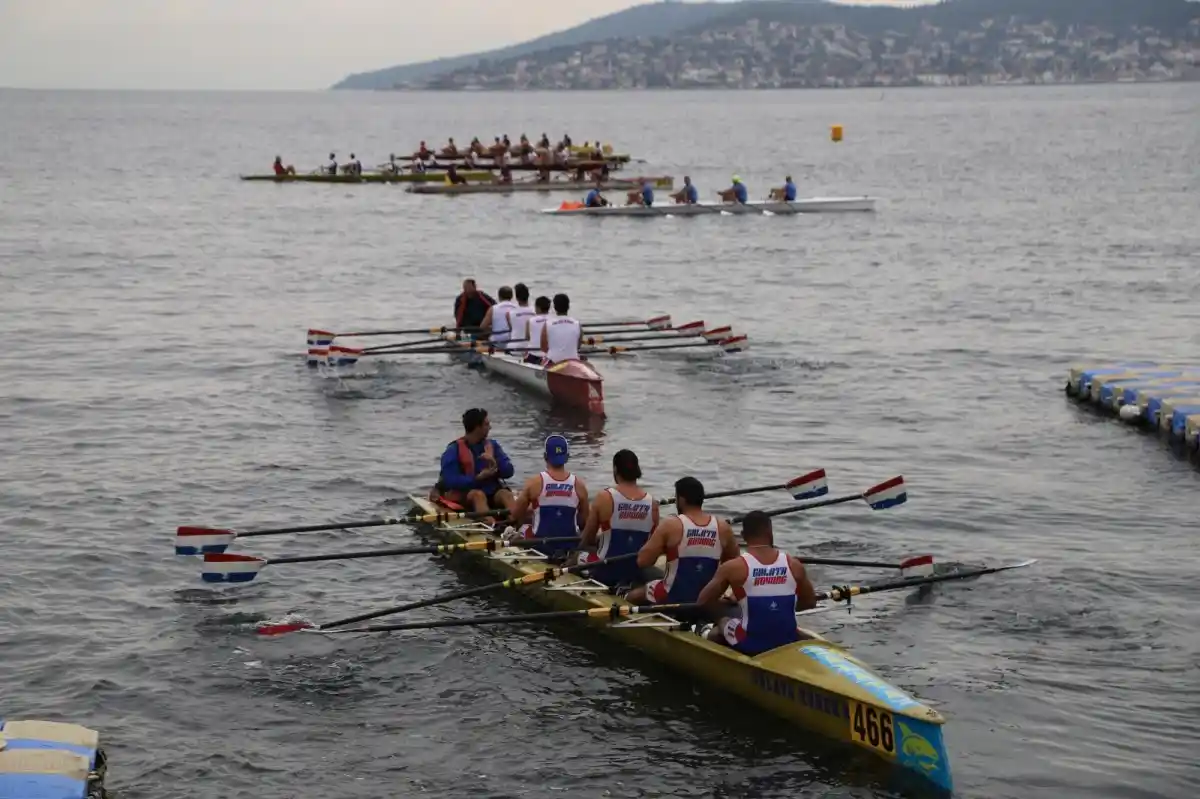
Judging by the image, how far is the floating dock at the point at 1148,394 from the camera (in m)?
23.7

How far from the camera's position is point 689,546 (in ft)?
46.7

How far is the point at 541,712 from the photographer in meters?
14.3

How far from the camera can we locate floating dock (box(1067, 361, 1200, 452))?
23.7 meters

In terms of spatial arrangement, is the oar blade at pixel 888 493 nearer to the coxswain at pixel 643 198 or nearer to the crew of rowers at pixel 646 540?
the crew of rowers at pixel 646 540

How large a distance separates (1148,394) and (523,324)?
36.1ft

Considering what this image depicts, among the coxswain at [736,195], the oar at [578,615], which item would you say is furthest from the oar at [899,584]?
the coxswain at [736,195]

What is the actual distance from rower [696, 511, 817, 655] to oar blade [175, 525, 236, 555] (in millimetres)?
6124

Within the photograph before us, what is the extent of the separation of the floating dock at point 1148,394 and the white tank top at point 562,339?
8.92 meters

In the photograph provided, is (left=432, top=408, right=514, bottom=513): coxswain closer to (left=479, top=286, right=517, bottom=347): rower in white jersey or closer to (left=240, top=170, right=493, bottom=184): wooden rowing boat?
(left=479, top=286, right=517, bottom=347): rower in white jersey

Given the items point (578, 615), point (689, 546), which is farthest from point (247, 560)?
point (689, 546)

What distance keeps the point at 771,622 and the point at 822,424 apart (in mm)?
13079

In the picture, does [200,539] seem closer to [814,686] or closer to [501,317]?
[814,686]

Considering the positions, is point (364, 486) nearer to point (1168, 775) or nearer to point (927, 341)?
point (1168, 775)

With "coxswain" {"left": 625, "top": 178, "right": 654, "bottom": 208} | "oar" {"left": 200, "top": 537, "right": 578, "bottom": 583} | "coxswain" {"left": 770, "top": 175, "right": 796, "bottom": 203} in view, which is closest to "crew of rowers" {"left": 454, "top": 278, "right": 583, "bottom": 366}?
"oar" {"left": 200, "top": 537, "right": 578, "bottom": 583}
